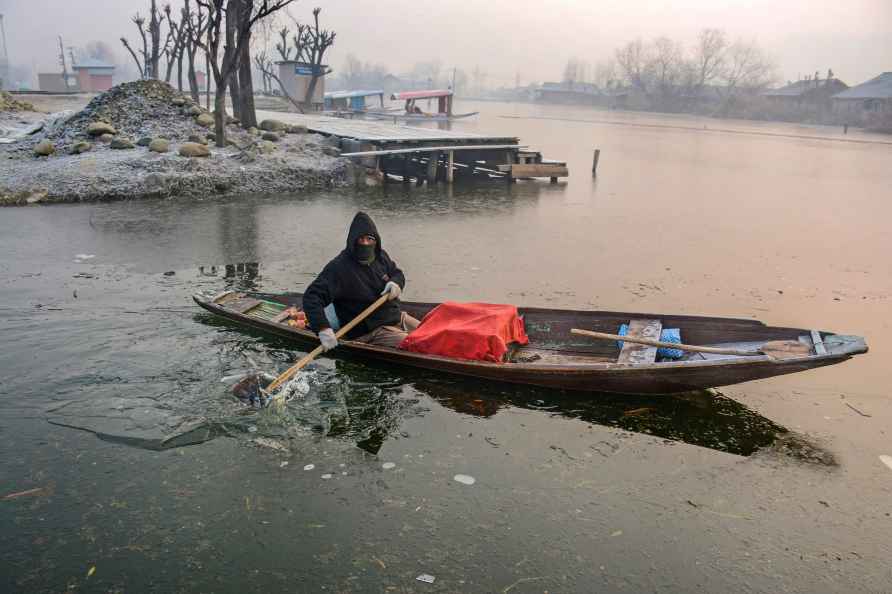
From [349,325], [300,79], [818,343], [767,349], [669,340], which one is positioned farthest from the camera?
[300,79]

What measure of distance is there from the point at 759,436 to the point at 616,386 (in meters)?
1.22

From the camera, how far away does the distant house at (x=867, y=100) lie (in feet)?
194

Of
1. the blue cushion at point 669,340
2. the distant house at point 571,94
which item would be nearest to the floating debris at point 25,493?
the blue cushion at point 669,340

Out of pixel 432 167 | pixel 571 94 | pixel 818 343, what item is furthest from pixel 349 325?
pixel 571 94

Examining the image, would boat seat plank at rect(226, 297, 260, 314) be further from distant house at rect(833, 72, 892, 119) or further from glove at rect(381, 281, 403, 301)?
distant house at rect(833, 72, 892, 119)

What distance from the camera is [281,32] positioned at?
5162 cm

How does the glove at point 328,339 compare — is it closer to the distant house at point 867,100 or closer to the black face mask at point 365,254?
the black face mask at point 365,254

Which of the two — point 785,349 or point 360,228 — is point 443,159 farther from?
point 785,349

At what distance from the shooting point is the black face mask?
6.59m

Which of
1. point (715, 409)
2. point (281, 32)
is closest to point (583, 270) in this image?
point (715, 409)

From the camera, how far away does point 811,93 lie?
73.2 metres

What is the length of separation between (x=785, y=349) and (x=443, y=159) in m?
17.3

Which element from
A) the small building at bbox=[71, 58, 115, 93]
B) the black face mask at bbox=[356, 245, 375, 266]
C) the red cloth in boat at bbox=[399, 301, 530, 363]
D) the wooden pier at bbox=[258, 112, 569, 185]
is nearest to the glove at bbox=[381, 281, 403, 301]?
the black face mask at bbox=[356, 245, 375, 266]

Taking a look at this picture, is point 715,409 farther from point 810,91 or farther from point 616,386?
point 810,91
